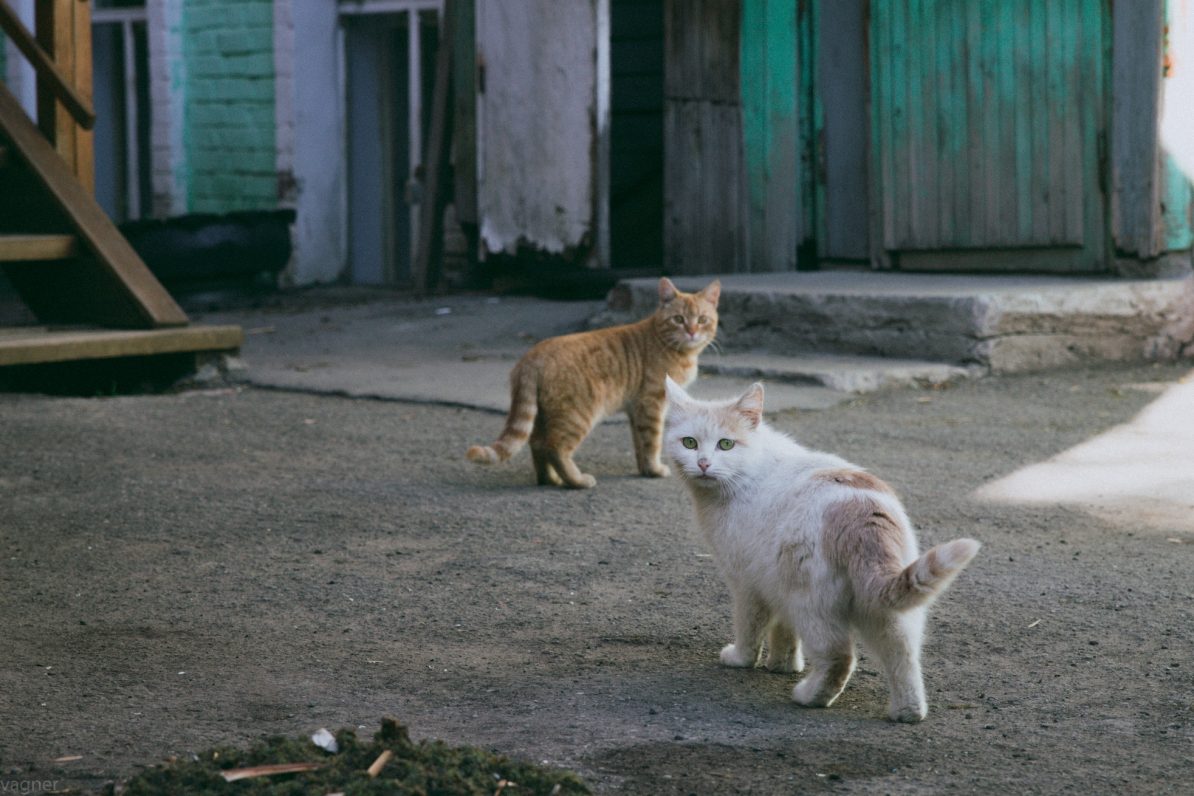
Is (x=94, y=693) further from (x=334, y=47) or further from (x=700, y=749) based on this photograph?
(x=334, y=47)

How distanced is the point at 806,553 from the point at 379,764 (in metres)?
1.06

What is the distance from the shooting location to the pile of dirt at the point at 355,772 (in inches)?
94.7

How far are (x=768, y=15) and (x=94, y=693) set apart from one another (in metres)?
7.74

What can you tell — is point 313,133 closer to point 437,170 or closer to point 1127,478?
point 437,170

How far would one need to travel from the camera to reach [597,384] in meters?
5.34

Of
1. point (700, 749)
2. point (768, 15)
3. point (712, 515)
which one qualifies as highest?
point (768, 15)

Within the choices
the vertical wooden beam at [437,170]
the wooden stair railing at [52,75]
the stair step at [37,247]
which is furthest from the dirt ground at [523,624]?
the vertical wooden beam at [437,170]

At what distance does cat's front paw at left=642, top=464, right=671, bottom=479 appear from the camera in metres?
5.53

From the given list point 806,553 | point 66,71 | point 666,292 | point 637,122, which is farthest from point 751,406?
point 637,122

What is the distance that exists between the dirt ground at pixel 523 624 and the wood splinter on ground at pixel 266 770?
32cm

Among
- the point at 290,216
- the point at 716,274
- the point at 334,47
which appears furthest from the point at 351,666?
the point at 334,47

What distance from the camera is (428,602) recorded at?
3939 millimetres

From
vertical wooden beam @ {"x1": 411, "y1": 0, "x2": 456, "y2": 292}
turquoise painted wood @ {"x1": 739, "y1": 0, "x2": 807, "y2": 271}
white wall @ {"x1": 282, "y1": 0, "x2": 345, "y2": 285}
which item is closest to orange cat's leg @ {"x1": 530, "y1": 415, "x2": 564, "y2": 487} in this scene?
turquoise painted wood @ {"x1": 739, "y1": 0, "x2": 807, "y2": 271}

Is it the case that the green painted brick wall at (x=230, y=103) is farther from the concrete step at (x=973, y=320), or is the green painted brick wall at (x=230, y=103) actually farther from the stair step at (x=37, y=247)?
the concrete step at (x=973, y=320)
